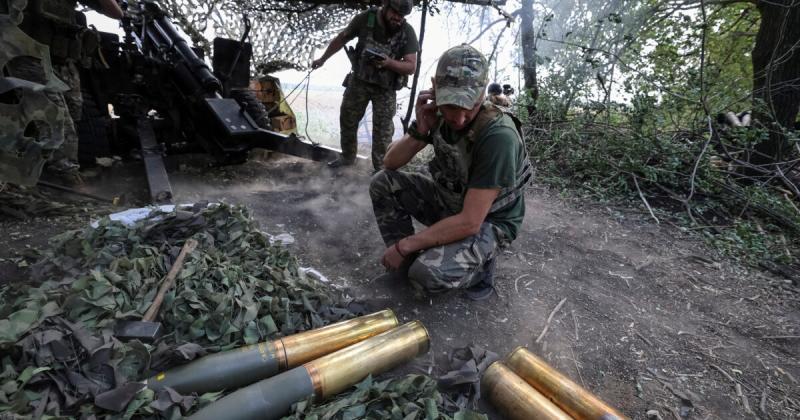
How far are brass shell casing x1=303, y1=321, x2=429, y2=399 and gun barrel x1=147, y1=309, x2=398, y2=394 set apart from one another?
12 centimetres

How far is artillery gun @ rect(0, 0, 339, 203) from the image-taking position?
15.2 ft

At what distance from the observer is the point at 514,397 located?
1.77m

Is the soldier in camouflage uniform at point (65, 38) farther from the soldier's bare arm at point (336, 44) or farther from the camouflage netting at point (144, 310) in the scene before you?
the soldier's bare arm at point (336, 44)

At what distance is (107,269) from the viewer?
6.63ft

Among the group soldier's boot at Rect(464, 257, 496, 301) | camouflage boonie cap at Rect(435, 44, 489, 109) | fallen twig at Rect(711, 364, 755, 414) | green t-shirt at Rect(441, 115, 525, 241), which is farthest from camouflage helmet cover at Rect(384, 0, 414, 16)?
fallen twig at Rect(711, 364, 755, 414)

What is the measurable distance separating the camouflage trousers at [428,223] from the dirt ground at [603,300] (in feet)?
0.93

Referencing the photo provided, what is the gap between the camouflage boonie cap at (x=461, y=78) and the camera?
2125 millimetres

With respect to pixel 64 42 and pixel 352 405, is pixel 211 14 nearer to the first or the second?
→ pixel 64 42

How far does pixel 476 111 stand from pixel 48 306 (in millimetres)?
2121

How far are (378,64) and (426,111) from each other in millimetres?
2154

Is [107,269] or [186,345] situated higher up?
[107,269]

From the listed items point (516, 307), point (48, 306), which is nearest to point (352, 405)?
point (48, 306)

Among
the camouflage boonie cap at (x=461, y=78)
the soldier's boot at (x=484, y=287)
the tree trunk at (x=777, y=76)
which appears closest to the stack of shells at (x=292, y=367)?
the soldier's boot at (x=484, y=287)

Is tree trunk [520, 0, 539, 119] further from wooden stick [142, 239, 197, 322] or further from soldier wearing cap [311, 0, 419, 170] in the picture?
wooden stick [142, 239, 197, 322]
